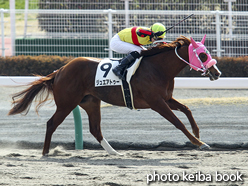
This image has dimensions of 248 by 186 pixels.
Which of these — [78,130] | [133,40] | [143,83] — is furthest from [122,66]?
[78,130]

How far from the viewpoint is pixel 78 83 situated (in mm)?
4992

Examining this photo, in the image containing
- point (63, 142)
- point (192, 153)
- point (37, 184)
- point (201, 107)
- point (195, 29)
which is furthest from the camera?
point (195, 29)

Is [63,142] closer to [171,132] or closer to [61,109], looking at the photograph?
[61,109]

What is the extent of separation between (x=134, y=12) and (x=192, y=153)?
6.29 m

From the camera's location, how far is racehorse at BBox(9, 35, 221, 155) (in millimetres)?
4641

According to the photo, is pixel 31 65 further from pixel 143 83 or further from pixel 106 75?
pixel 143 83

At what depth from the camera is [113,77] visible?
488 cm

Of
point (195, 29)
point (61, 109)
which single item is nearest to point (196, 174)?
point (61, 109)

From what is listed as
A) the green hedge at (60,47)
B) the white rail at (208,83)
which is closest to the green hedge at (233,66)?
the green hedge at (60,47)

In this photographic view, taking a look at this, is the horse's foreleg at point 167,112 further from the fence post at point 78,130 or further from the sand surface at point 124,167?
the fence post at point 78,130

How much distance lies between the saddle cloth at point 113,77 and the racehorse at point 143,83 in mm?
50

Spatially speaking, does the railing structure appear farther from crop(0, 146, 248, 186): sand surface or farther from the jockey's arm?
crop(0, 146, 248, 186): sand surface

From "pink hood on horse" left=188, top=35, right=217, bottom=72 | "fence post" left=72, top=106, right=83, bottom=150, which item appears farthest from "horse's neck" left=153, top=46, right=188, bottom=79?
"fence post" left=72, top=106, right=83, bottom=150

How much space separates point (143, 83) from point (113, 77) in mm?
377
